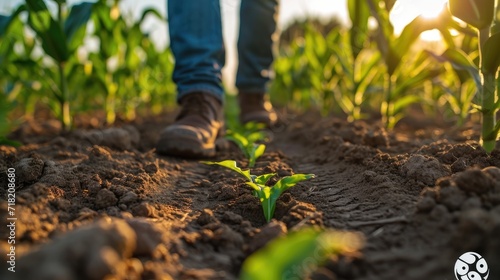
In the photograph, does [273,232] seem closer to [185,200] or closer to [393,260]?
[393,260]

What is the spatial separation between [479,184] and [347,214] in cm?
34

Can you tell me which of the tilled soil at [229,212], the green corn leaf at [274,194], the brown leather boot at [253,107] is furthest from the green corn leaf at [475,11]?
the brown leather boot at [253,107]

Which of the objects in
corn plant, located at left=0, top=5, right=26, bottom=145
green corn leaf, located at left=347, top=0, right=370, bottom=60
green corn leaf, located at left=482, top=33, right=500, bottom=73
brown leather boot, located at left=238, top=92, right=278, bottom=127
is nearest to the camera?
green corn leaf, located at left=482, top=33, right=500, bottom=73

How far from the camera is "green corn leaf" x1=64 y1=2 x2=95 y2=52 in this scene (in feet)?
7.91

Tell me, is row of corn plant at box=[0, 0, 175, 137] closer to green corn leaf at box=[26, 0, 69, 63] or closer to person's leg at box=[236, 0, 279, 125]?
green corn leaf at box=[26, 0, 69, 63]

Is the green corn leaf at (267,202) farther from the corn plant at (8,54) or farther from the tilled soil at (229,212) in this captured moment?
the corn plant at (8,54)

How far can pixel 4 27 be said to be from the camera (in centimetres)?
237

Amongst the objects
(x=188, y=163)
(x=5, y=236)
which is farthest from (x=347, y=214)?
(x=188, y=163)

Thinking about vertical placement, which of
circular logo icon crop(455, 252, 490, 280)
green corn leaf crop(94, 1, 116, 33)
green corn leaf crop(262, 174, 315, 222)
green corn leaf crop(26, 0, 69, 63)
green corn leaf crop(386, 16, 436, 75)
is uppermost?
green corn leaf crop(94, 1, 116, 33)

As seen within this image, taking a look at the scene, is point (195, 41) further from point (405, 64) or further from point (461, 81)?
point (461, 81)

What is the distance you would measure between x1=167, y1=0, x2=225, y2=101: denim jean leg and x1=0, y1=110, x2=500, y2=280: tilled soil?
48 cm

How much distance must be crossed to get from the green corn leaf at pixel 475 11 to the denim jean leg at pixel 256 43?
1454mm

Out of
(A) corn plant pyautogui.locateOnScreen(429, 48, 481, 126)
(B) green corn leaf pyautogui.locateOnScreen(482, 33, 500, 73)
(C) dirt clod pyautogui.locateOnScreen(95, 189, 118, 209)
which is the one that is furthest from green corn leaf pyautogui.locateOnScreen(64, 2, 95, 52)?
(B) green corn leaf pyautogui.locateOnScreen(482, 33, 500, 73)

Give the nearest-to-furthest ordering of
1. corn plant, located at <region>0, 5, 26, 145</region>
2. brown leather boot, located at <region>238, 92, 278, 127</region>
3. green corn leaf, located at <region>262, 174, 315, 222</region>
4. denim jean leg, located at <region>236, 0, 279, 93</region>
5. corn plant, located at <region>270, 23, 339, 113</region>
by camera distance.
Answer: green corn leaf, located at <region>262, 174, 315, 222</region> → corn plant, located at <region>0, 5, 26, 145</region> → denim jean leg, located at <region>236, 0, 279, 93</region> → brown leather boot, located at <region>238, 92, 278, 127</region> → corn plant, located at <region>270, 23, 339, 113</region>
